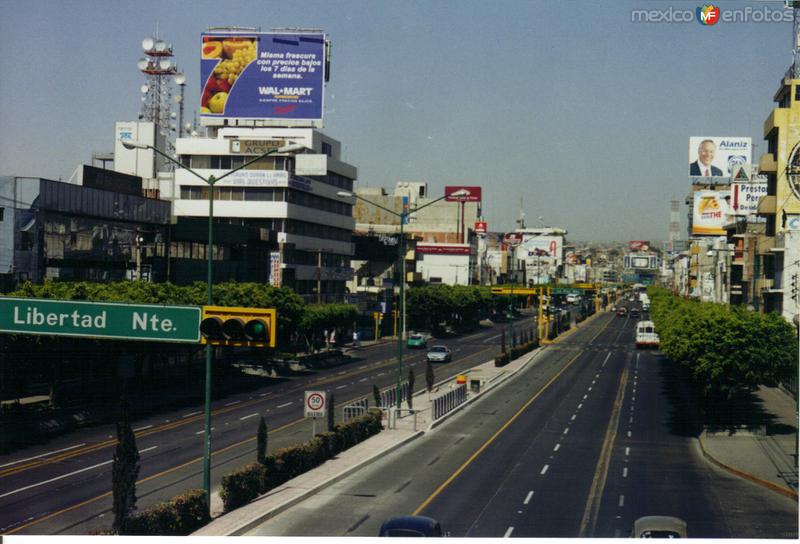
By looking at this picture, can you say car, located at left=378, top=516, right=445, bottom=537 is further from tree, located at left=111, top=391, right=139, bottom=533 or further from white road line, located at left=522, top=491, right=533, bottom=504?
white road line, located at left=522, top=491, right=533, bottom=504

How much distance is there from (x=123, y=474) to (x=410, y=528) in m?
7.37

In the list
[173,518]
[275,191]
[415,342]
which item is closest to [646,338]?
[415,342]

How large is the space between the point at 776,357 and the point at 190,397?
117ft

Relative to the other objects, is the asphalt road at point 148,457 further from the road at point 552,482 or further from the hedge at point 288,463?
the road at point 552,482

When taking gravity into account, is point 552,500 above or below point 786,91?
below

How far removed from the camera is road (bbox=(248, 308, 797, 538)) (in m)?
29.6

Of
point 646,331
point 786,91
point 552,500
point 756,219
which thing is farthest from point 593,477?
point 756,219

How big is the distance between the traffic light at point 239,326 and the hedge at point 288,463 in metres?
8.48

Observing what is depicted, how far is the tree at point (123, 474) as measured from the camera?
24328 mm

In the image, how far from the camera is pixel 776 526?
30.0 m

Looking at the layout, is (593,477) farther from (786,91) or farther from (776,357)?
(786,91)

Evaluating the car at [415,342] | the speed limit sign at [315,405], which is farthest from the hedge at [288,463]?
the car at [415,342]

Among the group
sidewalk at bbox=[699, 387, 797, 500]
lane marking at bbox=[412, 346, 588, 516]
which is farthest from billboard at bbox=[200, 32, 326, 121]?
sidewalk at bbox=[699, 387, 797, 500]

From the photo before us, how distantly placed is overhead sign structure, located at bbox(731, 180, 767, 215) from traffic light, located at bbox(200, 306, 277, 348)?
3890 inches
